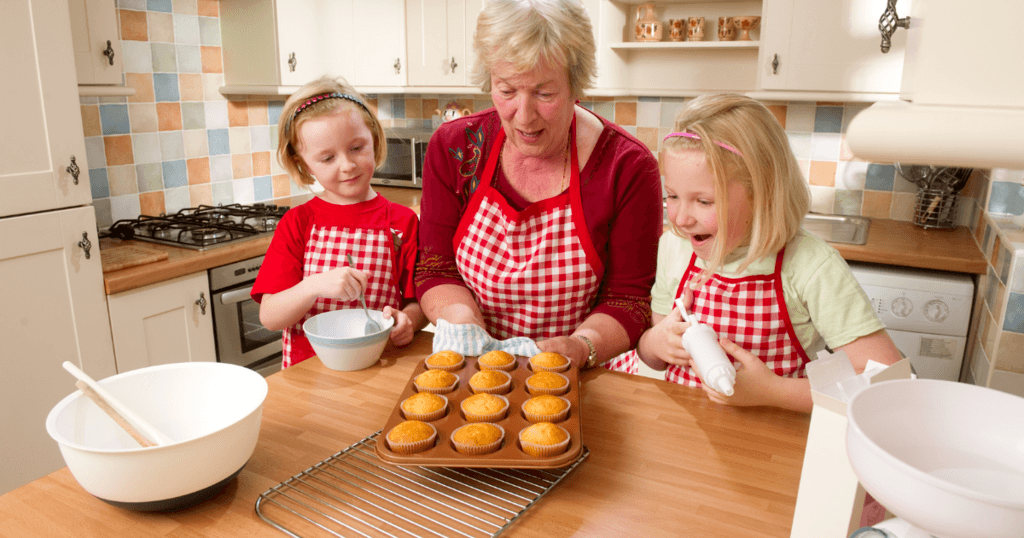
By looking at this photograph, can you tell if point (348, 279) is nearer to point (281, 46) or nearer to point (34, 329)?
point (34, 329)

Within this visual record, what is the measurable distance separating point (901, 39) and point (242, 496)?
2.45 metres

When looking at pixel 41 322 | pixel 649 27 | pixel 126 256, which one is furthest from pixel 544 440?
pixel 649 27

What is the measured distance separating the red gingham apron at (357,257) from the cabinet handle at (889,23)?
175cm

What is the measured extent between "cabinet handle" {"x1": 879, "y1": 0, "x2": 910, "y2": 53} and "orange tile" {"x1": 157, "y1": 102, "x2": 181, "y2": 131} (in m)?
2.63

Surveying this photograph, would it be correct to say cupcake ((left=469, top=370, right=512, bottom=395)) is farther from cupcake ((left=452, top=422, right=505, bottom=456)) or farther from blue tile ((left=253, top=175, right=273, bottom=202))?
blue tile ((left=253, top=175, right=273, bottom=202))

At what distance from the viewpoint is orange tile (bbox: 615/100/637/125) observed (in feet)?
10.2

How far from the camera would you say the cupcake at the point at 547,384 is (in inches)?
38.2

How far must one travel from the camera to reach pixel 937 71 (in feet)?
1.04

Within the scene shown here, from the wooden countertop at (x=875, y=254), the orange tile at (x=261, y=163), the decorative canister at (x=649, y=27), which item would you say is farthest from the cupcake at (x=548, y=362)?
the orange tile at (x=261, y=163)

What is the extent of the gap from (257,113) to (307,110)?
184 cm

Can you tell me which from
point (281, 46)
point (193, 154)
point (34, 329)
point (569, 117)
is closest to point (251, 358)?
point (34, 329)

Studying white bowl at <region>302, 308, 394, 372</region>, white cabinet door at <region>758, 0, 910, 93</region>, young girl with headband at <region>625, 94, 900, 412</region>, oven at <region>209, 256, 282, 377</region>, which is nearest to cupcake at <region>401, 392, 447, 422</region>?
white bowl at <region>302, 308, 394, 372</region>

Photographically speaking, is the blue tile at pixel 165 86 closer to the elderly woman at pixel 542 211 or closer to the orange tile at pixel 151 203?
the orange tile at pixel 151 203

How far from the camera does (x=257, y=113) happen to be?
3080 mm
